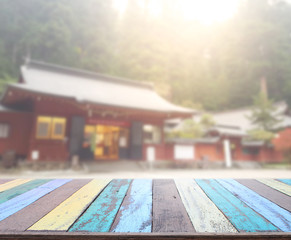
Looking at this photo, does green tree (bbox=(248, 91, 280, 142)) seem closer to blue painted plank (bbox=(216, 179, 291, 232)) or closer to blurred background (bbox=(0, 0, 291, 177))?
blurred background (bbox=(0, 0, 291, 177))

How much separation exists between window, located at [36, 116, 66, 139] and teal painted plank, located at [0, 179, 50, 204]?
877cm

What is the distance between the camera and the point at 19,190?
1.26 metres

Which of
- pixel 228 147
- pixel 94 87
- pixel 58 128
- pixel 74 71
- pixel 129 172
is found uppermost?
pixel 74 71

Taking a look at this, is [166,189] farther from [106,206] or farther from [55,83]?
[55,83]

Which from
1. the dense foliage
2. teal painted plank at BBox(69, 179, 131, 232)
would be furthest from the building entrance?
the dense foliage

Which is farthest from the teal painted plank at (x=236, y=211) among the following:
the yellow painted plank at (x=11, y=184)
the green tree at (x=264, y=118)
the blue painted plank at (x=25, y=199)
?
the green tree at (x=264, y=118)

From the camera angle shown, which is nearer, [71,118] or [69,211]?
[69,211]

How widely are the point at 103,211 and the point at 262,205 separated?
893 millimetres

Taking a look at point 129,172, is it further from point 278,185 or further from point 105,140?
point 278,185

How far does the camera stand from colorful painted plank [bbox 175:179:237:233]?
0.87 m

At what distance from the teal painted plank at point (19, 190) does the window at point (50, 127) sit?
8767 millimetres

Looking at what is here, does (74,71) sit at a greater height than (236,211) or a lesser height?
greater

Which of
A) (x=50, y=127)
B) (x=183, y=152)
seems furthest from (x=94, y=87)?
(x=183, y=152)

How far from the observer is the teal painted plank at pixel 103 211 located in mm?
839
